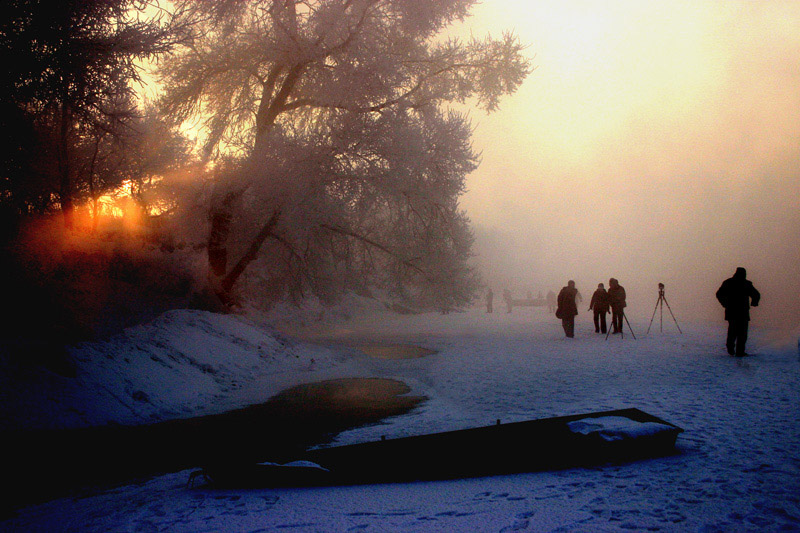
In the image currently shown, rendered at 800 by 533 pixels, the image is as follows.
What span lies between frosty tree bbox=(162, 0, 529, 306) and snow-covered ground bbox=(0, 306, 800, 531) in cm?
386

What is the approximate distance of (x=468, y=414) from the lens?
22.0ft

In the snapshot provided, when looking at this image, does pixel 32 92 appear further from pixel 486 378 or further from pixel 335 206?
pixel 486 378

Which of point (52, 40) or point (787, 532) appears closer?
point (787, 532)

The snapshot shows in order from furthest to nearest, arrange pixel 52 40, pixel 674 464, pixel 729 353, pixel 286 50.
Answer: pixel 286 50 < pixel 729 353 < pixel 52 40 < pixel 674 464

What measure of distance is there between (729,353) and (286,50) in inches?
552

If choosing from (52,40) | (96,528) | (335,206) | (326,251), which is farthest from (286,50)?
(96,528)

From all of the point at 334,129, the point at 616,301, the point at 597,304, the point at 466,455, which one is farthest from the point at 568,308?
the point at 466,455

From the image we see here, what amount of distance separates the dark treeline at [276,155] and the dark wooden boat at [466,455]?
7.24 m

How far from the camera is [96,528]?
3389 mm

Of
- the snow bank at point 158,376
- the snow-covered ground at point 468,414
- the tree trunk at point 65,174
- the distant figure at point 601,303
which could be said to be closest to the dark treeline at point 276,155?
the tree trunk at point 65,174

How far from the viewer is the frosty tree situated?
14.3 m

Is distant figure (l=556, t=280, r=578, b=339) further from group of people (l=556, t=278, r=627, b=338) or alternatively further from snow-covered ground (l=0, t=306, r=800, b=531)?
snow-covered ground (l=0, t=306, r=800, b=531)

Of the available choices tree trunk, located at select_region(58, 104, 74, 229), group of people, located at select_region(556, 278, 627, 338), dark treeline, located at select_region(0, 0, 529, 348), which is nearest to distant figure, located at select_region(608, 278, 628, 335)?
group of people, located at select_region(556, 278, 627, 338)

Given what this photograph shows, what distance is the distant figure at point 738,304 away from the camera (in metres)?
11.4
